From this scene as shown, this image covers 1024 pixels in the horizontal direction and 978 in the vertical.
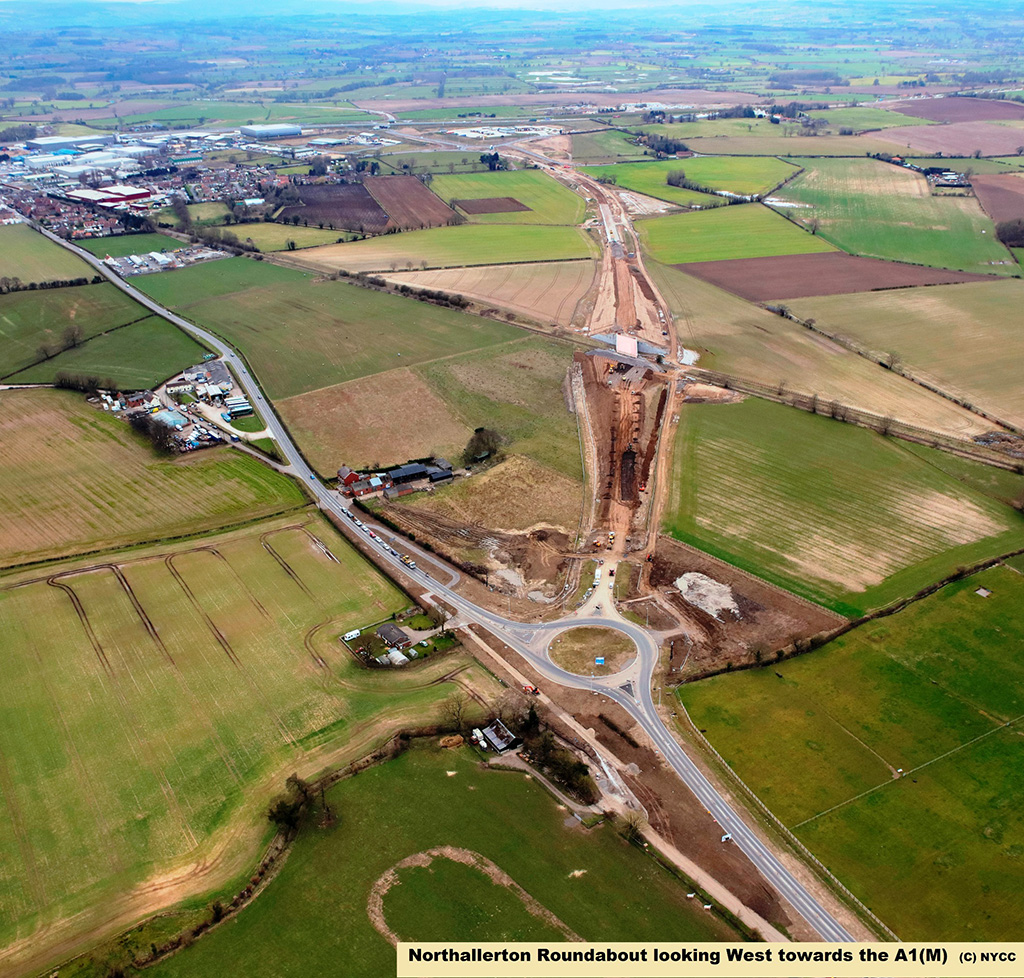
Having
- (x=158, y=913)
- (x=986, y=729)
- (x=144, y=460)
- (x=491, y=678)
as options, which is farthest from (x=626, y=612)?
(x=144, y=460)

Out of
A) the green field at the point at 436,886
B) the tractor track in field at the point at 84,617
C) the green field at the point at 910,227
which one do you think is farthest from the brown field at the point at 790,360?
the tractor track in field at the point at 84,617

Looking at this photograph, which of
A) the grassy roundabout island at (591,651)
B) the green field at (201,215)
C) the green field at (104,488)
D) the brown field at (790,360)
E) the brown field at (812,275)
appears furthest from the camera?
the green field at (201,215)

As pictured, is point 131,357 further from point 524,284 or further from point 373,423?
point 524,284

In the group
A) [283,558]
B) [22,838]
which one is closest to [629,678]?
[283,558]

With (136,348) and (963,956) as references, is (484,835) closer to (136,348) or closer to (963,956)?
(963,956)

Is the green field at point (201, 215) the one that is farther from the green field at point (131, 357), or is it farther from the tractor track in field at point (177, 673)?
the tractor track in field at point (177, 673)

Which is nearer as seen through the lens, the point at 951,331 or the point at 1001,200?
the point at 951,331

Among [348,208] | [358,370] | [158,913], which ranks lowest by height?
[158,913]
